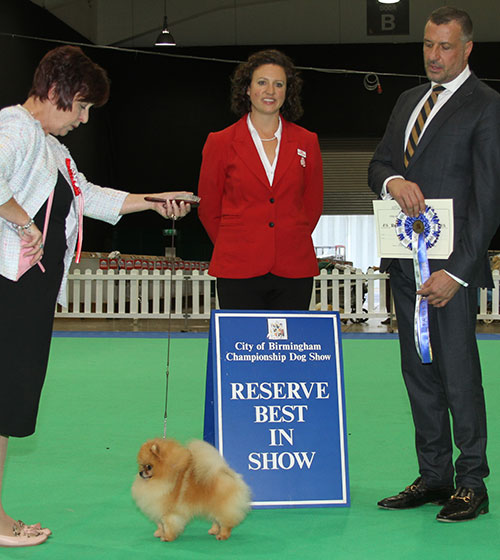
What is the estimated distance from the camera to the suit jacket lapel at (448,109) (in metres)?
2.31

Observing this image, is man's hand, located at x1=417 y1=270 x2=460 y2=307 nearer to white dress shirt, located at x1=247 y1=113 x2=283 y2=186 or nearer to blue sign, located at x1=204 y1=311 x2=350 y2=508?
blue sign, located at x1=204 y1=311 x2=350 y2=508

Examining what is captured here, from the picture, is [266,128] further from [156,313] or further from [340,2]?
[340,2]

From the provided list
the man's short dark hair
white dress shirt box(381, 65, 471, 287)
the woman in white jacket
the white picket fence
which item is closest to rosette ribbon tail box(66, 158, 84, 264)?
the woman in white jacket

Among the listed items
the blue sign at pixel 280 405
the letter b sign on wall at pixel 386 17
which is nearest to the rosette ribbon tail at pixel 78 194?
the blue sign at pixel 280 405

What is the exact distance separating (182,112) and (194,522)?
1603cm

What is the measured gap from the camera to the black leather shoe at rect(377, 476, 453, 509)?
7.90ft

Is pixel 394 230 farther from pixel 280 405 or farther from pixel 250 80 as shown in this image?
pixel 250 80

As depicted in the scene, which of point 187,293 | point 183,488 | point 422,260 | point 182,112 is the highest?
point 182,112

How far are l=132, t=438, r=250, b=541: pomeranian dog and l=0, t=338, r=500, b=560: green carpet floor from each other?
0.10 metres

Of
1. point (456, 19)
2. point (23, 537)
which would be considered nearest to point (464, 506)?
point (23, 537)

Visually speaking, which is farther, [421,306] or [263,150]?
[263,150]

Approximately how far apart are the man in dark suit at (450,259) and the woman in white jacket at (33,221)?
3.38 feet

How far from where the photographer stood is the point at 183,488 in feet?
6.79

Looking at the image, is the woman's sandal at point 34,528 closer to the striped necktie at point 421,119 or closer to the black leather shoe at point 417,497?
the black leather shoe at point 417,497
